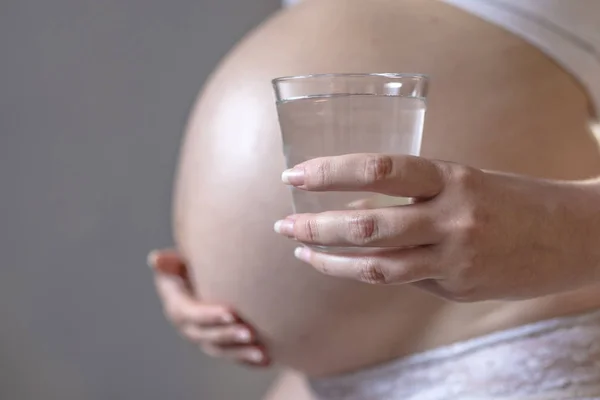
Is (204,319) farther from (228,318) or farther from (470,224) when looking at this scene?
(470,224)

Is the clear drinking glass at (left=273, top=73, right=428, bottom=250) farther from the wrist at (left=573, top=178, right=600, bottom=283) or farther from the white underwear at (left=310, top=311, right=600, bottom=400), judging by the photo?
the white underwear at (left=310, top=311, right=600, bottom=400)

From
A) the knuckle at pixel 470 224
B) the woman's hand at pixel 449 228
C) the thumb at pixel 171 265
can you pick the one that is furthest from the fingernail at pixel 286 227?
the thumb at pixel 171 265

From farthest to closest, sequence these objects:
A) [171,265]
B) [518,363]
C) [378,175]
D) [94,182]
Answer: [94,182] → [171,265] → [518,363] → [378,175]

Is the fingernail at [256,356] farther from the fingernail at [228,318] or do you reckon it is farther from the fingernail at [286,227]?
the fingernail at [286,227]

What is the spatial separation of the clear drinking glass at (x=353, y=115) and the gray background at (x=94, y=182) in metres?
0.66

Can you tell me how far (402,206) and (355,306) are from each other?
0.84 feet

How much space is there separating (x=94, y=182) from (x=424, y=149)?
2.10ft

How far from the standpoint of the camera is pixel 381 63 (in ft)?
2.03

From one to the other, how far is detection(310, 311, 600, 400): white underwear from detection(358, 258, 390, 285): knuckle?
0.72 feet

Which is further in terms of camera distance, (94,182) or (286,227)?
(94,182)

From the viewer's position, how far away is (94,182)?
1.06 m

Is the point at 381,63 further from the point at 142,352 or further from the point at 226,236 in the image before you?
the point at 142,352

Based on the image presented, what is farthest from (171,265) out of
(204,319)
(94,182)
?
(94,182)

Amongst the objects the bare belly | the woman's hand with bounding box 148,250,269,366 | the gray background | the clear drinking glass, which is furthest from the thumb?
the clear drinking glass
